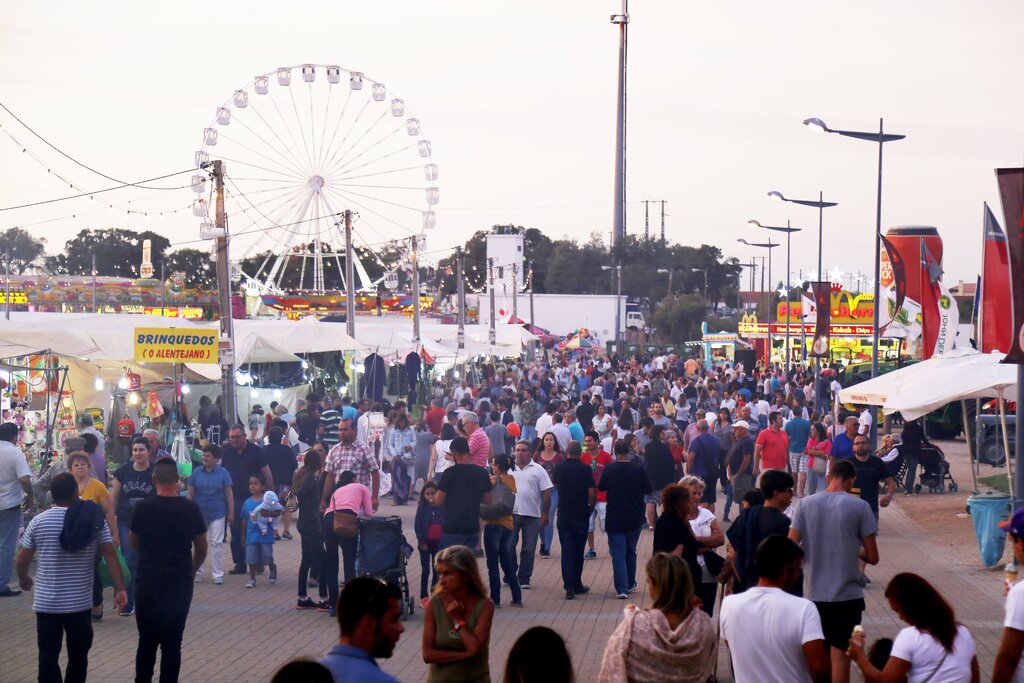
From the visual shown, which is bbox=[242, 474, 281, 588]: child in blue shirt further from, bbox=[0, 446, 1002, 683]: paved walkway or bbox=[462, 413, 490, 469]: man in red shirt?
bbox=[462, 413, 490, 469]: man in red shirt

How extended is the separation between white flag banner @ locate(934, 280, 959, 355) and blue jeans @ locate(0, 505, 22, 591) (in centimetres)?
1839

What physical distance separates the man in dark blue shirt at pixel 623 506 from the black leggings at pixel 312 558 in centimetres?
267

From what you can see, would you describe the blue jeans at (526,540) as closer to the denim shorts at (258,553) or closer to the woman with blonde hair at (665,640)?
the denim shorts at (258,553)

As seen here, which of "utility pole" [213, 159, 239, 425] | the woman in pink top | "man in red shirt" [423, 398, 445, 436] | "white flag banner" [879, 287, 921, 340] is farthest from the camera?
"white flag banner" [879, 287, 921, 340]

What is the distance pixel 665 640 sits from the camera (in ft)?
16.3

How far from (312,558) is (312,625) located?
3.35 ft

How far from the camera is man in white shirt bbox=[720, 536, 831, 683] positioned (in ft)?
16.0

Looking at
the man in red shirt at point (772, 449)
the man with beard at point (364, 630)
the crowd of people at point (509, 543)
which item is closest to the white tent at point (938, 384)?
the crowd of people at point (509, 543)

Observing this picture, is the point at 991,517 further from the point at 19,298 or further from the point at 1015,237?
the point at 19,298

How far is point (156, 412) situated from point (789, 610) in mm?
17549

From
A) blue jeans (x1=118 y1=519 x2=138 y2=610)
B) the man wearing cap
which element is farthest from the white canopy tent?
blue jeans (x1=118 y1=519 x2=138 y2=610)

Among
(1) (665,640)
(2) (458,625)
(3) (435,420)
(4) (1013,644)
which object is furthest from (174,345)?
(4) (1013,644)

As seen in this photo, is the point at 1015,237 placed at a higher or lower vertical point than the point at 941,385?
higher

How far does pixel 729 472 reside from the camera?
16.7m
